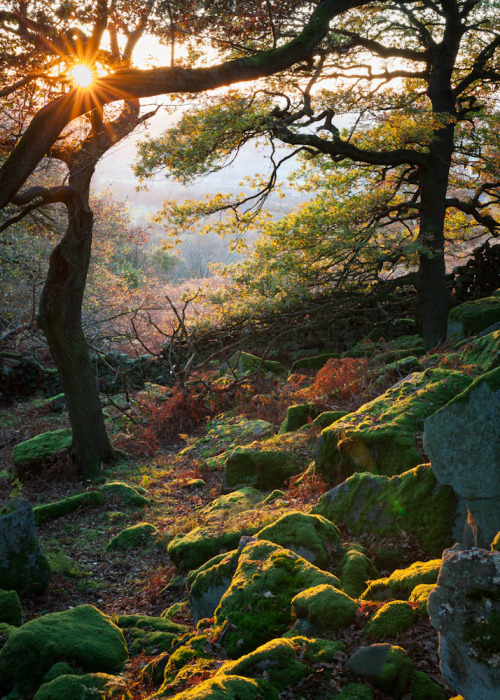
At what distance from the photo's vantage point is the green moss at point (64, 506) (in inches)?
337

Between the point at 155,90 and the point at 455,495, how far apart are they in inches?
211

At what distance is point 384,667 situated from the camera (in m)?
2.94

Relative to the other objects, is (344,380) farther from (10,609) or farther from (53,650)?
(53,650)

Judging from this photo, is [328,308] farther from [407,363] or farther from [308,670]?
[308,670]

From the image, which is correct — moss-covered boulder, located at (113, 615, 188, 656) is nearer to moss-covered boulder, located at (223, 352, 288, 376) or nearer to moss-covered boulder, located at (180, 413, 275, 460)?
moss-covered boulder, located at (180, 413, 275, 460)

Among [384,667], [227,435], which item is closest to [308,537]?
[384,667]

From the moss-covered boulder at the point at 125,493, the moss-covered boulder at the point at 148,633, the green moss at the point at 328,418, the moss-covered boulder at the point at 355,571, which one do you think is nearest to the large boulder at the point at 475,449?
the moss-covered boulder at the point at 355,571

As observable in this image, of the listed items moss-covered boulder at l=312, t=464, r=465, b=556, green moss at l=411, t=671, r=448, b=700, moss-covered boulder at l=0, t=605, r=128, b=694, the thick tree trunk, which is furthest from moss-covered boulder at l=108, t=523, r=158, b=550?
green moss at l=411, t=671, r=448, b=700

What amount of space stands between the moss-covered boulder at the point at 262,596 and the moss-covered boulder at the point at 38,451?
7625mm

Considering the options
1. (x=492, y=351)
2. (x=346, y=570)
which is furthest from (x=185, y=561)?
(x=492, y=351)

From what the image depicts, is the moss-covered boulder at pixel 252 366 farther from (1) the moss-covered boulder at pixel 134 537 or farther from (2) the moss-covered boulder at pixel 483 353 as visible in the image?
(2) the moss-covered boulder at pixel 483 353

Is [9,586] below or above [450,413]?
below

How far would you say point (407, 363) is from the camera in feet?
31.3

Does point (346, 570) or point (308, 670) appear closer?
point (308, 670)
